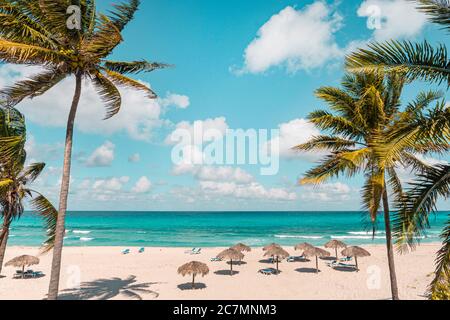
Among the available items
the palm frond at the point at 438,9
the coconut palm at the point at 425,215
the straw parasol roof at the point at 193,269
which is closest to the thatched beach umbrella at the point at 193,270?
the straw parasol roof at the point at 193,269

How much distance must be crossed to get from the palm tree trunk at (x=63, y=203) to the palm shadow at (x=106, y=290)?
5024 millimetres

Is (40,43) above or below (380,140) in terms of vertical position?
above

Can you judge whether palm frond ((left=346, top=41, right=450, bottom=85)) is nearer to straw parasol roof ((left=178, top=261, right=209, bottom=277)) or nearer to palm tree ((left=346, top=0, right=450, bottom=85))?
palm tree ((left=346, top=0, right=450, bottom=85))

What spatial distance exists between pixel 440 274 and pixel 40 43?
10.4 meters

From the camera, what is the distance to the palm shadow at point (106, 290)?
508 inches

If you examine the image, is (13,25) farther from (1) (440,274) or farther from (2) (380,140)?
(1) (440,274)

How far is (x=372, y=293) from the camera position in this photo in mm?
14484

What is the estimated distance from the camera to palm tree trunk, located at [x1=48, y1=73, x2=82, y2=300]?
7.71m

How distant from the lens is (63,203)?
786 cm

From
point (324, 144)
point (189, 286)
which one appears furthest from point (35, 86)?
point (189, 286)

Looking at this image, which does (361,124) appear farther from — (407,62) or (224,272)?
(224,272)

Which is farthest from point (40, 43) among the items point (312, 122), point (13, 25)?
point (312, 122)

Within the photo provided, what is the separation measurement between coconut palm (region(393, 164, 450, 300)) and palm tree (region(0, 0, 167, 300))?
7437 mm
